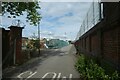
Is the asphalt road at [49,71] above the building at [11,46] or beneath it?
beneath

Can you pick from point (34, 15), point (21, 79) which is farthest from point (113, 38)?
point (34, 15)

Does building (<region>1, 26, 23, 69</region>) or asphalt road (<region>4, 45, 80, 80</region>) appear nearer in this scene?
asphalt road (<region>4, 45, 80, 80</region>)

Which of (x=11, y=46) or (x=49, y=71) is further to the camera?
(x=11, y=46)

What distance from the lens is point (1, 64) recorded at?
60.0 feet

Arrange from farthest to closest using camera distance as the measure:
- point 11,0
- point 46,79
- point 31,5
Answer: point 31,5 < point 11,0 < point 46,79

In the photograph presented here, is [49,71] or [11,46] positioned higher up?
[11,46]

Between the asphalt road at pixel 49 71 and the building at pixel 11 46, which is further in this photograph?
the building at pixel 11 46

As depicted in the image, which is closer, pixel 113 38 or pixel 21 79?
pixel 113 38

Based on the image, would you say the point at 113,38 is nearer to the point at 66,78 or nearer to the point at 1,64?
the point at 66,78

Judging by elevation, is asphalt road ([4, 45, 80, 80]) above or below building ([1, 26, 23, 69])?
below

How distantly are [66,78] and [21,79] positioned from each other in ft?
7.29

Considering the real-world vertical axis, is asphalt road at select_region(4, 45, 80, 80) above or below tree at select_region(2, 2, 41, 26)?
below

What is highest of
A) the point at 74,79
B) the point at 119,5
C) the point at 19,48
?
the point at 119,5

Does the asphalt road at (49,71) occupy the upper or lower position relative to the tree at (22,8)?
lower
